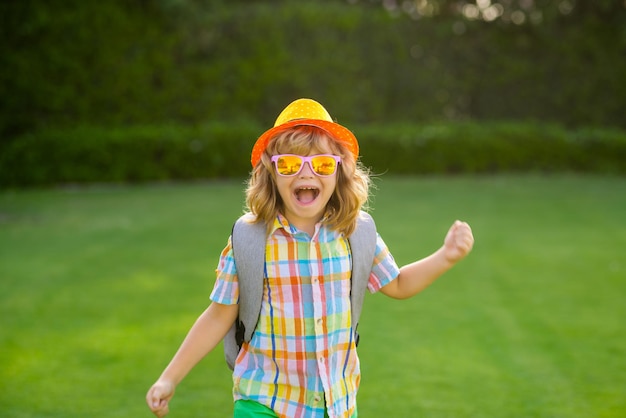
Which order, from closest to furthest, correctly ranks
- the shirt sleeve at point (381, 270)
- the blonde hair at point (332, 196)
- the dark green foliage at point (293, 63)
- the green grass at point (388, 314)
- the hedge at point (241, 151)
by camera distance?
→ the blonde hair at point (332, 196) → the shirt sleeve at point (381, 270) → the green grass at point (388, 314) → the hedge at point (241, 151) → the dark green foliage at point (293, 63)

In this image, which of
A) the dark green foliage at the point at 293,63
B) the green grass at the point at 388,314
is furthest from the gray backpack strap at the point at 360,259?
the dark green foliage at the point at 293,63

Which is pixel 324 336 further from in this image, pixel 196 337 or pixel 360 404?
pixel 360 404

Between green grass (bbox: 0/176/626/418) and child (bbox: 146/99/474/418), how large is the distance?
162cm

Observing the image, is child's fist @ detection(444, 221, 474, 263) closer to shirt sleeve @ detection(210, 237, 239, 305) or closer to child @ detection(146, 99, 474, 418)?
child @ detection(146, 99, 474, 418)

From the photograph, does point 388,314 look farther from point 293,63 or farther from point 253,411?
point 293,63

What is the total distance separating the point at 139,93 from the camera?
1505 cm

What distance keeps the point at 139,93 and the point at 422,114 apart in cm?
533

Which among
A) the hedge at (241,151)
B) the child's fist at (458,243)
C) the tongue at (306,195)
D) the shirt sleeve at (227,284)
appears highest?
the hedge at (241,151)

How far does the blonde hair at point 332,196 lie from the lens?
8.79 feet

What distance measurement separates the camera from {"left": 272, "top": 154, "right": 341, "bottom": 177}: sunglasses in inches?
103

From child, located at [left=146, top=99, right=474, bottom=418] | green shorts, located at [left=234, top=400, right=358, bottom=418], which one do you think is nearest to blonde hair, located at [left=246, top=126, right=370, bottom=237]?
child, located at [left=146, top=99, right=474, bottom=418]

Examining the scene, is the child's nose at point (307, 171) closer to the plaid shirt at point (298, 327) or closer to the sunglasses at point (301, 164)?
the sunglasses at point (301, 164)

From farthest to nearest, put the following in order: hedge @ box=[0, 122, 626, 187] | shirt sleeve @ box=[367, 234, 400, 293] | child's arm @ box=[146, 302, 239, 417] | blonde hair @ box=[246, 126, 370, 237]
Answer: hedge @ box=[0, 122, 626, 187] < shirt sleeve @ box=[367, 234, 400, 293] < blonde hair @ box=[246, 126, 370, 237] < child's arm @ box=[146, 302, 239, 417]

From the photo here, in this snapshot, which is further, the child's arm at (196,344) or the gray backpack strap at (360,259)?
the gray backpack strap at (360,259)
